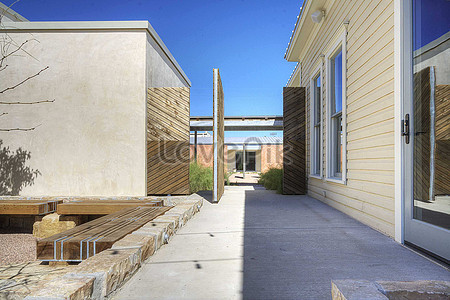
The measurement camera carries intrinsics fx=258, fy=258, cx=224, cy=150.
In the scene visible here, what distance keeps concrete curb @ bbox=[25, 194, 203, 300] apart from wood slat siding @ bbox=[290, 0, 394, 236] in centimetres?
238

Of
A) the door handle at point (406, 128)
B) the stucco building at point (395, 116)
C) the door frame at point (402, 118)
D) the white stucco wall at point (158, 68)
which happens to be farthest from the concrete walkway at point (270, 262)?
the white stucco wall at point (158, 68)

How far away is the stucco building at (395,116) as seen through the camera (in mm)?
2150

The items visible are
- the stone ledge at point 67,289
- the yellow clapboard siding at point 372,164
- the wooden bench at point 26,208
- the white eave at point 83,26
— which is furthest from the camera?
the white eave at point 83,26

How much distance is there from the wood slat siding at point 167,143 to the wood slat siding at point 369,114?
3325 mm

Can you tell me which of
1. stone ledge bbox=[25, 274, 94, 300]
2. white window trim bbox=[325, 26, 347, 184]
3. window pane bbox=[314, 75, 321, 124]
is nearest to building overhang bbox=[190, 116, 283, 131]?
window pane bbox=[314, 75, 321, 124]

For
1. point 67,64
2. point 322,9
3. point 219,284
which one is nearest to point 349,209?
point 219,284

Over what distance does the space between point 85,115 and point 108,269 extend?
17.6ft

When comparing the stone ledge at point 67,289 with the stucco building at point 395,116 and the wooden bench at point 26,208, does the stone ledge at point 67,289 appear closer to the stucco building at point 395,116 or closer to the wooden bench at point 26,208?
the stucco building at point 395,116

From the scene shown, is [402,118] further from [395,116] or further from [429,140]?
[429,140]

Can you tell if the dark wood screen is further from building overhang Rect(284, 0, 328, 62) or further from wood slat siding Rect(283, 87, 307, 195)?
wood slat siding Rect(283, 87, 307, 195)

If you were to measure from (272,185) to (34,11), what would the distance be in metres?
7.59

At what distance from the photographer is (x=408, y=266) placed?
1907 millimetres

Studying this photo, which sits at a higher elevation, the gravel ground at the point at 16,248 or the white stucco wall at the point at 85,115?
the white stucco wall at the point at 85,115

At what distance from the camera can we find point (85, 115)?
19.6 ft
